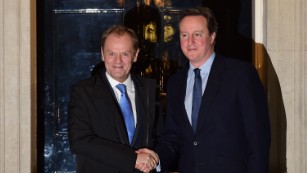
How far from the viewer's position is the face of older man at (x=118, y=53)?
3469mm

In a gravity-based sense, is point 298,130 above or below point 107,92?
below

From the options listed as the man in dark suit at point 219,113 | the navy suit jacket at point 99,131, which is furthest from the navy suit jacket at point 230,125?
the navy suit jacket at point 99,131

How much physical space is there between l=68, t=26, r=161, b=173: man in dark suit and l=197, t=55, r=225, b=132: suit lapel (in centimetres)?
41

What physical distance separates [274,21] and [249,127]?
1578 millimetres

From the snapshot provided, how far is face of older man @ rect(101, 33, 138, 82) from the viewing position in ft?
11.4

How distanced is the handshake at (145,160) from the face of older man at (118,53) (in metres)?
0.54

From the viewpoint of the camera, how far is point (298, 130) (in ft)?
15.0

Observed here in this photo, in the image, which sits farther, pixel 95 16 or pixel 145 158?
pixel 95 16

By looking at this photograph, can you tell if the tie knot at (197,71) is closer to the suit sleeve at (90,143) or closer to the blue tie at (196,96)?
the blue tie at (196,96)

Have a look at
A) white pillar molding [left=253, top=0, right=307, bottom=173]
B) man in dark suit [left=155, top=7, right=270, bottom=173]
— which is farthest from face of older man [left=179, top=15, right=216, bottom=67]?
white pillar molding [left=253, top=0, right=307, bottom=173]
